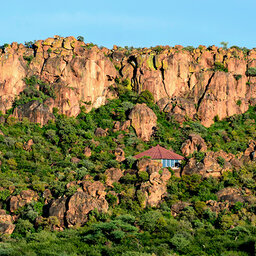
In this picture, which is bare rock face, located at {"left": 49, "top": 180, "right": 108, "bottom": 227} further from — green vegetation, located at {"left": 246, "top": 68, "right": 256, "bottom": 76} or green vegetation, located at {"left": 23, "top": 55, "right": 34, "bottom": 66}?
green vegetation, located at {"left": 246, "top": 68, "right": 256, "bottom": 76}

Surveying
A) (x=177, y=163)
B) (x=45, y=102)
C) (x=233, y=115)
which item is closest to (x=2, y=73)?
(x=45, y=102)

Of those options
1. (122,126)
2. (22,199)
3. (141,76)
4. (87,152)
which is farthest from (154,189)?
(141,76)

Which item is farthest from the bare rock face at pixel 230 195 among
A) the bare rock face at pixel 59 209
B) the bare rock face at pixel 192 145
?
the bare rock face at pixel 59 209

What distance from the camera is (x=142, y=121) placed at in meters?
97.3

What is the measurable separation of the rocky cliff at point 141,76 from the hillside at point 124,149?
22 centimetres

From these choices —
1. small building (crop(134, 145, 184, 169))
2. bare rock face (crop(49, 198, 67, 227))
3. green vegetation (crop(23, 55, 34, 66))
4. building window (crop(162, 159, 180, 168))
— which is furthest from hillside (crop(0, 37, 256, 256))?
building window (crop(162, 159, 180, 168))

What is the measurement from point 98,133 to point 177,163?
1671cm

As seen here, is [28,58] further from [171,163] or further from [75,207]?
[75,207]

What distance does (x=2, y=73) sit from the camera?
10094cm

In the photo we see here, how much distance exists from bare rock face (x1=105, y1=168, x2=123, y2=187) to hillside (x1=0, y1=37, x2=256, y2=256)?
212mm

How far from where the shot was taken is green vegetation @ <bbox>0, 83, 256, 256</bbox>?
6438 centimetres

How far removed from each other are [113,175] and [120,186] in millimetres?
2868

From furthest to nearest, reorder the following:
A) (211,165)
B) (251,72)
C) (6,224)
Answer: (251,72) < (211,165) < (6,224)

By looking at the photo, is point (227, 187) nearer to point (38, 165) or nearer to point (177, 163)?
point (177, 163)
